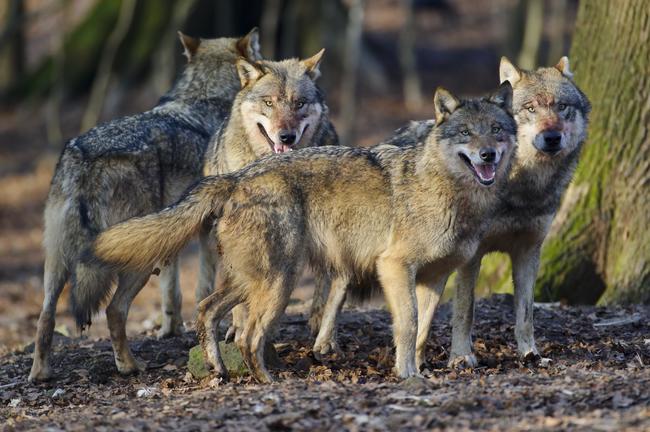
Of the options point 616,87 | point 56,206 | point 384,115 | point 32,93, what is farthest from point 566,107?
point 32,93

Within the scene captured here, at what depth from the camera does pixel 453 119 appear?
8016 millimetres

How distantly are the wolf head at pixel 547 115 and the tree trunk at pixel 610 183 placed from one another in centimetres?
170

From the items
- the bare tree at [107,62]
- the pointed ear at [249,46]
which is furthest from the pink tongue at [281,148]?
the bare tree at [107,62]

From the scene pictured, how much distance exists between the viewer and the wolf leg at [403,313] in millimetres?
7848

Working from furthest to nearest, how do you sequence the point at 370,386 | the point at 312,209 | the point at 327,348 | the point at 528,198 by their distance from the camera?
1. the point at 327,348
2. the point at 528,198
3. the point at 312,209
4. the point at 370,386

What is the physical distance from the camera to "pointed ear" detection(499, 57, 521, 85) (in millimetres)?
8891

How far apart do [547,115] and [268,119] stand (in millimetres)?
2469

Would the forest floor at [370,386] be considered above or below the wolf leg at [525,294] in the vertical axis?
below

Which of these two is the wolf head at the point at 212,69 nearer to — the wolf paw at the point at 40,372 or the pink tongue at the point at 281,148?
the pink tongue at the point at 281,148

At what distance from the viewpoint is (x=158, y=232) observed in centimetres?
775

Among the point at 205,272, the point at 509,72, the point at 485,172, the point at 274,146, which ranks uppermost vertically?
the point at 509,72

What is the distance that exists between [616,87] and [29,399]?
250 inches

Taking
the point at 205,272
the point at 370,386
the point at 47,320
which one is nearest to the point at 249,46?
the point at 205,272

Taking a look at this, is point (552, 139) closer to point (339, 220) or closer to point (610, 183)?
point (339, 220)
